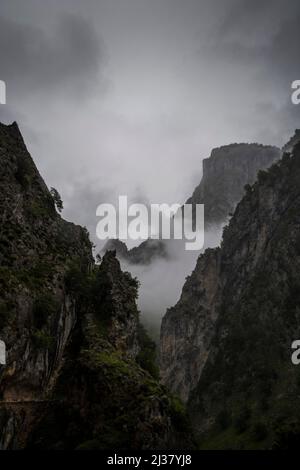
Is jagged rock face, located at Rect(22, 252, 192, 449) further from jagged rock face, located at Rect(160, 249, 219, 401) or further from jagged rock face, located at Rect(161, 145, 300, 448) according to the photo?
jagged rock face, located at Rect(160, 249, 219, 401)

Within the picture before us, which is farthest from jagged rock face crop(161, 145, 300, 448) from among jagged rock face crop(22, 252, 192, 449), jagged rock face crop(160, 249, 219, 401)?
jagged rock face crop(22, 252, 192, 449)

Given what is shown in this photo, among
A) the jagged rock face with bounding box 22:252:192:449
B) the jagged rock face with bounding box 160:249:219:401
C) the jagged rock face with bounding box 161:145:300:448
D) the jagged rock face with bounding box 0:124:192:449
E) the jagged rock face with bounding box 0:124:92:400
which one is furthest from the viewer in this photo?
the jagged rock face with bounding box 160:249:219:401

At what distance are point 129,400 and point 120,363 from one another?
622 centimetres

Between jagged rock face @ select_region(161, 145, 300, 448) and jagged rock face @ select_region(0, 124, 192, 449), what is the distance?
41.1 m

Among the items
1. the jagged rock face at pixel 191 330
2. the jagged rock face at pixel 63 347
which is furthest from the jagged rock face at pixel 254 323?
the jagged rock face at pixel 63 347

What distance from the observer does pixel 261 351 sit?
393 feet

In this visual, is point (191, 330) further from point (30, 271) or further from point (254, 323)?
point (30, 271)

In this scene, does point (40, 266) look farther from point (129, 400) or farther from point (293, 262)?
point (293, 262)

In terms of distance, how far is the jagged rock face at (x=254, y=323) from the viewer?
101988 millimetres

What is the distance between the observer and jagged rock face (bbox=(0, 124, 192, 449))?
40938 millimetres

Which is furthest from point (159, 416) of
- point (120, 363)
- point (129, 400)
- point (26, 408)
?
point (26, 408)

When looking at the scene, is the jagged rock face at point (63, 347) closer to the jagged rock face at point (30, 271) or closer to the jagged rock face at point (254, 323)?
the jagged rock face at point (30, 271)

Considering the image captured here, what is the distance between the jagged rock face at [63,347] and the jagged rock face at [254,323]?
135ft

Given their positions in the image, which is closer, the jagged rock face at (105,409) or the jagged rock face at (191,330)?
the jagged rock face at (105,409)
